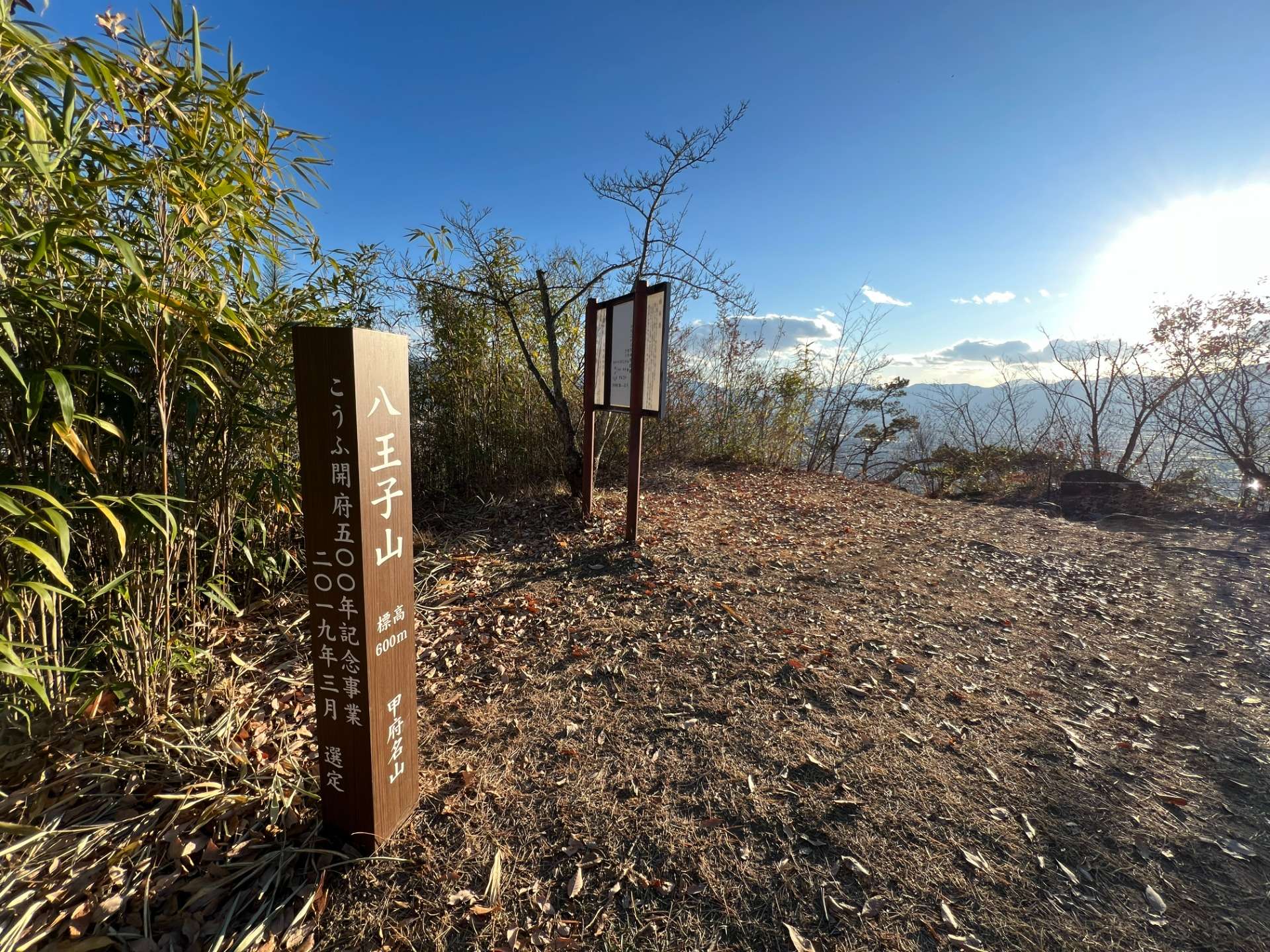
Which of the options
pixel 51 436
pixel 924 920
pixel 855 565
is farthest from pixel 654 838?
pixel 855 565

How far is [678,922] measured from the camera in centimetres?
130

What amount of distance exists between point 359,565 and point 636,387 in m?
2.52

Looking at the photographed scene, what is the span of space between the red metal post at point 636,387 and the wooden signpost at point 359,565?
7.37 ft

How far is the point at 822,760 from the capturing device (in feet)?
6.10

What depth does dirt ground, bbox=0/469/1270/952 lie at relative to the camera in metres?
1.28

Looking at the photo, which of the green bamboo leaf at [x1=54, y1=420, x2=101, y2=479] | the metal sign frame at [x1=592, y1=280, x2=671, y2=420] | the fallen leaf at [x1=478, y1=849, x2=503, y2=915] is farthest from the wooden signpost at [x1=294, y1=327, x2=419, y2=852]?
the metal sign frame at [x1=592, y1=280, x2=671, y2=420]

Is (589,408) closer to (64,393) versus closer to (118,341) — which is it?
(118,341)

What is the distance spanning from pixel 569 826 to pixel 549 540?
2.30 metres

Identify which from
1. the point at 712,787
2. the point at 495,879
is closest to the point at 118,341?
the point at 495,879

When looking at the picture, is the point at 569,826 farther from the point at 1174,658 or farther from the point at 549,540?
the point at 1174,658

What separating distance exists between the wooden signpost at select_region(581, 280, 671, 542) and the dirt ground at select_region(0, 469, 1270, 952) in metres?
0.97

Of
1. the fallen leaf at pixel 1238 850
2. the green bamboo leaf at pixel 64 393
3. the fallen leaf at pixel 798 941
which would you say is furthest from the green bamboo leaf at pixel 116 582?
the fallen leaf at pixel 1238 850

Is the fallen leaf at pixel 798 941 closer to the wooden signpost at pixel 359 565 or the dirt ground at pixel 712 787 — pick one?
the dirt ground at pixel 712 787

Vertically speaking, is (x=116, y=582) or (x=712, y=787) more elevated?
(x=116, y=582)
